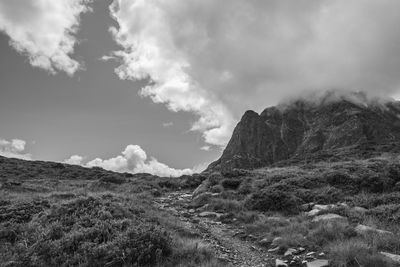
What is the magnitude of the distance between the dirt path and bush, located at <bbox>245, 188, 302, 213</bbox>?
2381mm

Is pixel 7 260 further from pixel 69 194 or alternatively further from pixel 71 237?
pixel 69 194

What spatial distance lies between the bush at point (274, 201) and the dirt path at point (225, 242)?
2.38 m

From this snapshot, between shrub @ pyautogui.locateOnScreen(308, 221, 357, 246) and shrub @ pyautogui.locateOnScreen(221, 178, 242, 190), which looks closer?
shrub @ pyautogui.locateOnScreen(308, 221, 357, 246)

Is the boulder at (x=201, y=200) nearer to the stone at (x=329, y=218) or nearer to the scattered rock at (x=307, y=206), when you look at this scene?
the scattered rock at (x=307, y=206)

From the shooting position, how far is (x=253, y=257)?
28.2 feet

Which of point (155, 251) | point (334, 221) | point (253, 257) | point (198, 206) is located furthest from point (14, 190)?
point (334, 221)

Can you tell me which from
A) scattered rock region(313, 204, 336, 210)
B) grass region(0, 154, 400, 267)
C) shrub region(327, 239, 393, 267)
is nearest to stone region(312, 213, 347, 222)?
grass region(0, 154, 400, 267)

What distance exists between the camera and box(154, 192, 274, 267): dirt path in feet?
27.4

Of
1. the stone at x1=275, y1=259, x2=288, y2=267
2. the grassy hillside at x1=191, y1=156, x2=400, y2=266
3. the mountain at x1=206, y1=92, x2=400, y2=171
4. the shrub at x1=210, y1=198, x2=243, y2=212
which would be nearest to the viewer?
the stone at x1=275, y1=259, x2=288, y2=267

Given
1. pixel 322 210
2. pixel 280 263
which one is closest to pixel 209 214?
pixel 322 210

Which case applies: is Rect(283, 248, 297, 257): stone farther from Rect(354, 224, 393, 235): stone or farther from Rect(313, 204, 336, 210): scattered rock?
Rect(313, 204, 336, 210): scattered rock

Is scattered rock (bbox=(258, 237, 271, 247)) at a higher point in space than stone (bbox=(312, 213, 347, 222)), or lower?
→ lower

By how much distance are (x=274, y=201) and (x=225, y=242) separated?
17.2ft

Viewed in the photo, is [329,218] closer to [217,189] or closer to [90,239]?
[90,239]
